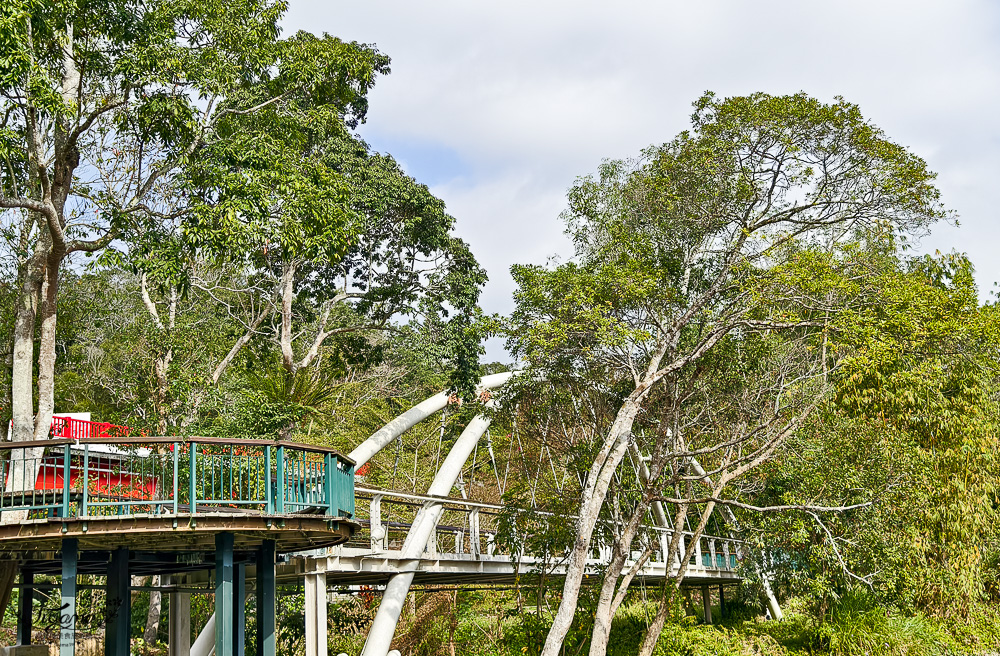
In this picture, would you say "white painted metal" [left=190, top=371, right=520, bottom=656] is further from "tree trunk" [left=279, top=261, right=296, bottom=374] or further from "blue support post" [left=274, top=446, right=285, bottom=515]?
"blue support post" [left=274, top=446, right=285, bottom=515]

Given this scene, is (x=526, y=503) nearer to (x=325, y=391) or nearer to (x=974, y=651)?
(x=325, y=391)

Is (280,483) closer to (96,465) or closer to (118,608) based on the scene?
(118,608)

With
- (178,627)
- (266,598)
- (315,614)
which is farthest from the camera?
(178,627)

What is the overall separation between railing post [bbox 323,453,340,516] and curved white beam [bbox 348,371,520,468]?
7078 mm

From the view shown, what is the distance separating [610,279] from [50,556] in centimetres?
949

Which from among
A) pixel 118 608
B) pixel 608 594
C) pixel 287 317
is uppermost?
pixel 287 317

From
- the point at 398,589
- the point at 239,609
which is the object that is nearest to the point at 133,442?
the point at 239,609

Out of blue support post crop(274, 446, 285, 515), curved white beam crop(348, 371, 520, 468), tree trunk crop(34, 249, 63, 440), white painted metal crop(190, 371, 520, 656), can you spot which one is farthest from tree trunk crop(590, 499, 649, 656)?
tree trunk crop(34, 249, 63, 440)

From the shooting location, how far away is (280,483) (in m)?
8.89

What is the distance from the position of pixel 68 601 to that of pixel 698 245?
12073mm

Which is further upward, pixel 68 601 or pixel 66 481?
pixel 66 481

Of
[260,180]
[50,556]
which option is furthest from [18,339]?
[260,180]

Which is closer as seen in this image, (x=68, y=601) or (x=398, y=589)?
(x=68, y=601)

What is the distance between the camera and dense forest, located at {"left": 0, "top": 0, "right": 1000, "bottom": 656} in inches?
467
